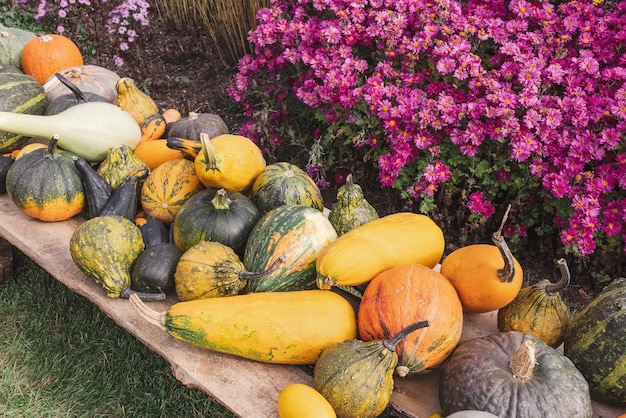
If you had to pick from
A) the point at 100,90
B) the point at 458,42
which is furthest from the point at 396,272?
the point at 100,90

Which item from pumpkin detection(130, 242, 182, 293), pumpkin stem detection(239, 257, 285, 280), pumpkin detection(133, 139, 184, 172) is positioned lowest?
pumpkin detection(130, 242, 182, 293)

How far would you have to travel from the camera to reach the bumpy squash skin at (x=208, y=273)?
7.20 ft

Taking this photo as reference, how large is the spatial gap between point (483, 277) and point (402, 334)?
0.47m

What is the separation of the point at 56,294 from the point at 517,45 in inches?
115

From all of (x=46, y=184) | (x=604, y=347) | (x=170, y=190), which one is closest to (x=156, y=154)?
(x=170, y=190)

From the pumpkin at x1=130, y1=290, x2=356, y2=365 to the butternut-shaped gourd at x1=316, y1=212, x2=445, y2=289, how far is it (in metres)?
0.13

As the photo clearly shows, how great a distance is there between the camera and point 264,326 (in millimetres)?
2010

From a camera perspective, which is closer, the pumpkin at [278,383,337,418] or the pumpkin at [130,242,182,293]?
the pumpkin at [278,383,337,418]

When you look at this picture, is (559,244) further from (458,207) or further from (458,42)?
(458,42)

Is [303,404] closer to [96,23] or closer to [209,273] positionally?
[209,273]

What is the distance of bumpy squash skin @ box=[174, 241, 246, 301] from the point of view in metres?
2.20

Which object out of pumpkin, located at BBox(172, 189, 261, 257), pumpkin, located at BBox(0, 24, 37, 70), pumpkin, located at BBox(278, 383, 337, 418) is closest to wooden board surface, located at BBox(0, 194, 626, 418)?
pumpkin, located at BBox(278, 383, 337, 418)

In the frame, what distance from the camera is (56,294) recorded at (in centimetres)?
326

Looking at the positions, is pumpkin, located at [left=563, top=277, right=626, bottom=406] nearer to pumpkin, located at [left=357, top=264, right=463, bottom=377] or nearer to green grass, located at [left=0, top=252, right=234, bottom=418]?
Answer: pumpkin, located at [left=357, top=264, right=463, bottom=377]
